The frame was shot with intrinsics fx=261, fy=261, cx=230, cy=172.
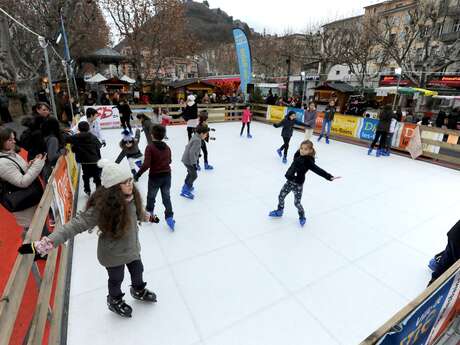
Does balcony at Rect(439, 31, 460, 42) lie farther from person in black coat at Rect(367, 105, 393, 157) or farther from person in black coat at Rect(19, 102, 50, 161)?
person in black coat at Rect(19, 102, 50, 161)

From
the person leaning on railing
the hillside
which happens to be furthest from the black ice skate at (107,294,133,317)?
the hillside

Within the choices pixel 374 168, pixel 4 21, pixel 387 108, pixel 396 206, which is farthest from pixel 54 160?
pixel 4 21

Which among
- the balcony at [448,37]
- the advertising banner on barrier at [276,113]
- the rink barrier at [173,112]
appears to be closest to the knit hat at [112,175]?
the rink barrier at [173,112]

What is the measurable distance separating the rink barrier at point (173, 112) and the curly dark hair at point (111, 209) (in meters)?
10.0

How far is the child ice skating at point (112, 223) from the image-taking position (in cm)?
175

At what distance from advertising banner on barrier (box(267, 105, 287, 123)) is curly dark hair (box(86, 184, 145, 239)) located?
37.7 feet

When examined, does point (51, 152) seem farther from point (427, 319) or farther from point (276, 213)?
point (427, 319)

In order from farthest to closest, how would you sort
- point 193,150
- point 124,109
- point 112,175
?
point 124,109 < point 193,150 < point 112,175

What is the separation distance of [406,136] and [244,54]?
940 cm

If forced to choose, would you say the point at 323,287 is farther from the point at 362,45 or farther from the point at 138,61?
the point at 362,45

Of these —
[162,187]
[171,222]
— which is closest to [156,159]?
[162,187]

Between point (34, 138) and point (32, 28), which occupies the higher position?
point (32, 28)

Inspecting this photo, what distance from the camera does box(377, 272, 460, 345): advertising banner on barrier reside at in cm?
130

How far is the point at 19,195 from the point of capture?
2580 millimetres
